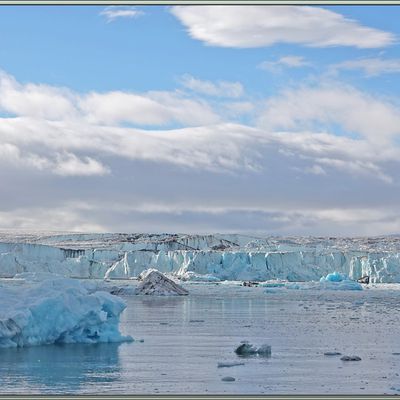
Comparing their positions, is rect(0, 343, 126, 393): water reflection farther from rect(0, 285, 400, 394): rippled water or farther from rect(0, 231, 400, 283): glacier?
rect(0, 231, 400, 283): glacier

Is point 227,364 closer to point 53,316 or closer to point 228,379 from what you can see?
point 228,379

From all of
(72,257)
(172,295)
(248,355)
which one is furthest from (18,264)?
(248,355)

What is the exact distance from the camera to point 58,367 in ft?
39.1

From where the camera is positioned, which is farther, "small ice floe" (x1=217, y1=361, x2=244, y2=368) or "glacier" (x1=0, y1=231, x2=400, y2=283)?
"glacier" (x1=0, y1=231, x2=400, y2=283)

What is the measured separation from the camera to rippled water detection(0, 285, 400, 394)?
10.1 m

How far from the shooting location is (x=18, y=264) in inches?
2253

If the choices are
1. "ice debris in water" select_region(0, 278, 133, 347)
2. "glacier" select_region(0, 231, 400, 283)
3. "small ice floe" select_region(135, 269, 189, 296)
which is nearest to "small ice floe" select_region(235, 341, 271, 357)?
"ice debris in water" select_region(0, 278, 133, 347)

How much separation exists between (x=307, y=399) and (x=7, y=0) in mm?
5840

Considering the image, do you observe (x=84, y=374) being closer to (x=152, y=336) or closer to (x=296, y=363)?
(x=296, y=363)

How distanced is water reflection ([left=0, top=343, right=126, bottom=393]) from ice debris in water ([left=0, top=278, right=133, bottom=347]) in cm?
35

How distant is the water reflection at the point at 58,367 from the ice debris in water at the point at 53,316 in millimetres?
351

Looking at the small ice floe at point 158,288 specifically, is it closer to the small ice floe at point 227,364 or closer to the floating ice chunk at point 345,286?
the floating ice chunk at point 345,286

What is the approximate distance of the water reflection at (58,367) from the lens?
401 inches

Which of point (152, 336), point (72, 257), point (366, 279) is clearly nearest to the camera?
point (152, 336)
